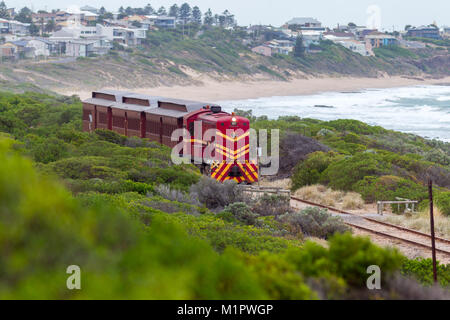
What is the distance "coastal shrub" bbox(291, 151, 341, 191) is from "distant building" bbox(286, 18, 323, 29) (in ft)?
526

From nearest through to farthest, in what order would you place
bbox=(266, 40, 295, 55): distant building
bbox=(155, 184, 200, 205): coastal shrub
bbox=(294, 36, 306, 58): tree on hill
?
bbox=(155, 184, 200, 205): coastal shrub, bbox=(294, 36, 306, 58): tree on hill, bbox=(266, 40, 295, 55): distant building

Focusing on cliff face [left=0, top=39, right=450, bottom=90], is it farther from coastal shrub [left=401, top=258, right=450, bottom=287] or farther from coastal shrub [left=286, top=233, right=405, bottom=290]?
coastal shrub [left=286, top=233, right=405, bottom=290]

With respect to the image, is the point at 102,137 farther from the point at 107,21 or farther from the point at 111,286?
the point at 107,21

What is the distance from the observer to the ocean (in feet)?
189

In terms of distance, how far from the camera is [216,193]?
16.4 m

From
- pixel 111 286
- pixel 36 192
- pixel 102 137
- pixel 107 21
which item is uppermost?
pixel 107 21

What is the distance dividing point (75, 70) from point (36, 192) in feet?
285

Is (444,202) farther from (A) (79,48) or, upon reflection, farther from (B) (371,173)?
(A) (79,48)

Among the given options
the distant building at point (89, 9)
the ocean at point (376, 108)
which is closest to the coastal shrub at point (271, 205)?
the ocean at point (376, 108)

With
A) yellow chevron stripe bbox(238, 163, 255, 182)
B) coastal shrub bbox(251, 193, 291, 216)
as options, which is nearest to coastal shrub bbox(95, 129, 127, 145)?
yellow chevron stripe bbox(238, 163, 255, 182)

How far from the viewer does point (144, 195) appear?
1485 cm

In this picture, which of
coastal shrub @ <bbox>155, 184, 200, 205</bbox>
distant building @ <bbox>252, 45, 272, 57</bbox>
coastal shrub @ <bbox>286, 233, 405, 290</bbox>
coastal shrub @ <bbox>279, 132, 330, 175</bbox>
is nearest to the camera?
coastal shrub @ <bbox>286, 233, 405, 290</bbox>
